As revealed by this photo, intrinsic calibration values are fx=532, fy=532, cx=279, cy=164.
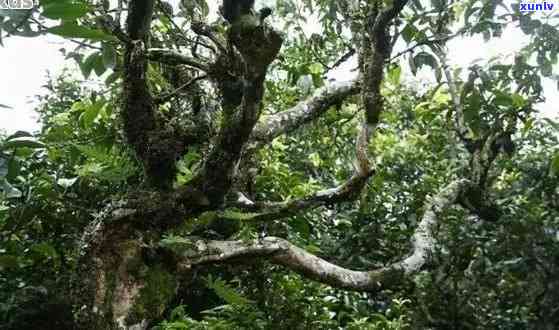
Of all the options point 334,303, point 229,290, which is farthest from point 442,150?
point 229,290

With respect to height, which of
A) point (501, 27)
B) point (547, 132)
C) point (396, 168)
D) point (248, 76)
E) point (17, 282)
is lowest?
point (17, 282)

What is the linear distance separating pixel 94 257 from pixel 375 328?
174 cm

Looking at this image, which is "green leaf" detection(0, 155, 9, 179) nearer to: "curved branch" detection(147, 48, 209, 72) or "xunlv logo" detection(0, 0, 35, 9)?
"xunlv logo" detection(0, 0, 35, 9)

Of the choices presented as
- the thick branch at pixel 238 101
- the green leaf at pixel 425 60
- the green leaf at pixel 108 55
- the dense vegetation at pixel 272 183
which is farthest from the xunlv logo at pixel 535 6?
the green leaf at pixel 108 55

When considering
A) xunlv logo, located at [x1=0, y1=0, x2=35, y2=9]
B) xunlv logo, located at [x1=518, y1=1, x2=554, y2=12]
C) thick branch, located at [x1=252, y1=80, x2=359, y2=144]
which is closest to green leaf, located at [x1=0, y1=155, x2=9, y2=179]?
xunlv logo, located at [x1=0, y1=0, x2=35, y2=9]

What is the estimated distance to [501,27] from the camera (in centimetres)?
255

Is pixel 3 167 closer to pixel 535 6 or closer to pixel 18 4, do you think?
pixel 18 4

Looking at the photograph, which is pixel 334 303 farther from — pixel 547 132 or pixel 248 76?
pixel 547 132

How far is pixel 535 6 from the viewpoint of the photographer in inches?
97.2

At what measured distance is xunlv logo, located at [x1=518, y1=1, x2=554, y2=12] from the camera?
2.44 metres

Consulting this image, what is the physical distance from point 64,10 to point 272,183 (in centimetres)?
275

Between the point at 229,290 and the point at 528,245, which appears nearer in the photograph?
the point at 229,290

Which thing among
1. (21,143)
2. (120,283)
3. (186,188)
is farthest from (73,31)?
(120,283)

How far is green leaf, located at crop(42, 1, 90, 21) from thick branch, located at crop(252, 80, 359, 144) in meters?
1.22
